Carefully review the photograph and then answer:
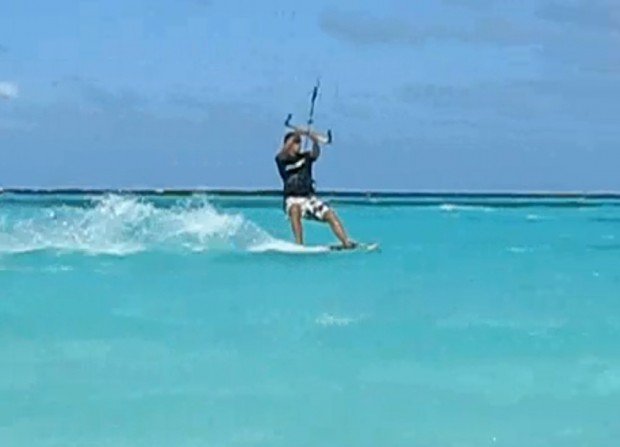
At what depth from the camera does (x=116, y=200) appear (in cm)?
1934

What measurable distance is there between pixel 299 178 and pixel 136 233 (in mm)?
5487

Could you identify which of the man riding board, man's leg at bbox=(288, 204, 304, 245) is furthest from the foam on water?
the man riding board

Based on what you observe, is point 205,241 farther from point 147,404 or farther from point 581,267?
point 147,404

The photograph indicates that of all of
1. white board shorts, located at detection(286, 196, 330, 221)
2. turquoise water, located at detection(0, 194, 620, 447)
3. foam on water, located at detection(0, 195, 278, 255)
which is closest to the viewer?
turquoise water, located at detection(0, 194, 620, 447)

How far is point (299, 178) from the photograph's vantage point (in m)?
14.1

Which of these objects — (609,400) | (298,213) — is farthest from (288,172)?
(609,400)

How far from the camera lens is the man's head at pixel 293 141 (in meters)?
13.9

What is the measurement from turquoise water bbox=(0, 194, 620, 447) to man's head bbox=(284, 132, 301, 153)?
0.99m

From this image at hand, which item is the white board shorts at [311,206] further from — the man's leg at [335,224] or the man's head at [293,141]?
the man's head at [293,141]

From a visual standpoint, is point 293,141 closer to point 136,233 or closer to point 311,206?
point 311,206

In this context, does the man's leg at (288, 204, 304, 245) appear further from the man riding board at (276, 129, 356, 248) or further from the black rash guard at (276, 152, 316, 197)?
the black rash guard at (276, 152, 316, 197)

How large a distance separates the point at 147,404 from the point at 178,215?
12.7 m

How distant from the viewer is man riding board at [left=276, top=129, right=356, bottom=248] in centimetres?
1391

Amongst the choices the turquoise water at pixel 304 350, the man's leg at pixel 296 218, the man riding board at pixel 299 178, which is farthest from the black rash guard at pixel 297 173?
the turquoise water at pixel 304 350
